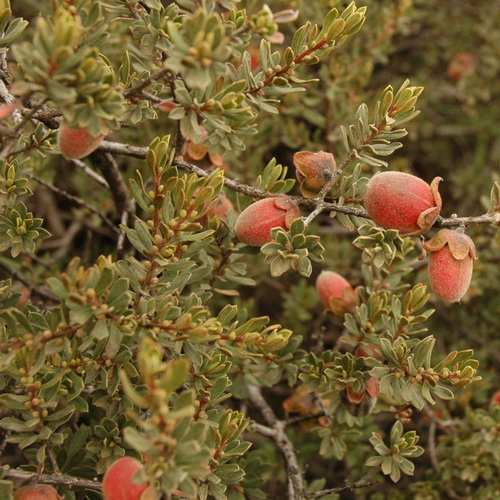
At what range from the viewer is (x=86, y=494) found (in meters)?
1.26

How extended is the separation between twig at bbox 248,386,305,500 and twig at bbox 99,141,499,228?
686 millimetres

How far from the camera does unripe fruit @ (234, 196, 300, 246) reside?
1241mm

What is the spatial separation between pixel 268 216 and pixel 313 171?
0.53ft

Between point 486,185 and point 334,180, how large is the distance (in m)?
1.87

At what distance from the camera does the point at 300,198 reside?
130 centimetres

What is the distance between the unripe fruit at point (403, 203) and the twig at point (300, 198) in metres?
0.06

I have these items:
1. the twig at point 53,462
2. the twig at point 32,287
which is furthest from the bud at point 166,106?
the twig at point 32,287

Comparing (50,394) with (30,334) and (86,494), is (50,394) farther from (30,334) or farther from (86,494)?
(86,494)

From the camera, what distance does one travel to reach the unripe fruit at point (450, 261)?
1.17 meters

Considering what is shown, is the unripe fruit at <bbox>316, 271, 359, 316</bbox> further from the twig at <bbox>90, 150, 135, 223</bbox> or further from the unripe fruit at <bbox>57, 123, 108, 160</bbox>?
the unripe fruit at <bbox>57, 123, 108, 160</bbox>

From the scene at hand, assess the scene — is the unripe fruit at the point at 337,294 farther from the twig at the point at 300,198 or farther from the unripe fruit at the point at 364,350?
the twig at the point at 300,198

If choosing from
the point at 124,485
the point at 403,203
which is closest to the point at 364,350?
the point at 403,203

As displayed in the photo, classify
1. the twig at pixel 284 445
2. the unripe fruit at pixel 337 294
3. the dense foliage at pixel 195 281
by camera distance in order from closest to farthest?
the dense foliage at pixel 195 281 → the twig at pixel 284 445 → the unripe fruit at pixel 337 294

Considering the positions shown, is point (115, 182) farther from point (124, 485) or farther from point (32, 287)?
point (124, 485)
